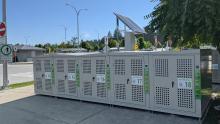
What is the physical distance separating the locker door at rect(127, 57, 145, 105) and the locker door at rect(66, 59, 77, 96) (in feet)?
7.16

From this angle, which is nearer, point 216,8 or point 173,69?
point 216,8

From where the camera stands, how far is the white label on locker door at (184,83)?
6816 millimetres

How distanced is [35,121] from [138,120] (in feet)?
8.14

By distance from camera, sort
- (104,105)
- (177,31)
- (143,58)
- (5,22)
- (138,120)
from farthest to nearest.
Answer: (5,22)
(104,105)
(143,58)
(138,120)
(177,31)

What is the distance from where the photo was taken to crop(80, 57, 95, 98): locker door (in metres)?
8.84

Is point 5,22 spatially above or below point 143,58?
above

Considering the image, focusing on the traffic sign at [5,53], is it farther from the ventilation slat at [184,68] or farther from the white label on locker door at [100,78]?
the ventilation slat at [184,68]

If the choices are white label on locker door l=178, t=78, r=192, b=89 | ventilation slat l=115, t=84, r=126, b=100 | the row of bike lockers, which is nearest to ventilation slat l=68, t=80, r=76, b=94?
the row of bike lockers

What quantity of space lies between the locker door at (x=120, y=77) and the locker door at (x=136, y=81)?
0.43 feet

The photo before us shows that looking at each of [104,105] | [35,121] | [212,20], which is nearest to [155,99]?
[104,105]

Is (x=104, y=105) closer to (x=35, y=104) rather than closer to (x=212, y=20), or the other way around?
(x=35, y=104)

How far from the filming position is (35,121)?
7.15 meters

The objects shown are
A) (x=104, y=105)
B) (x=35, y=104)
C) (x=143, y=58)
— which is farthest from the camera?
(x=35, y=104)

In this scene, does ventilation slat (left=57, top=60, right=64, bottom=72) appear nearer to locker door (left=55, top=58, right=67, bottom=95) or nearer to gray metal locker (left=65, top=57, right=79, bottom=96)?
locker door (left=55, top=58, right=67, bottom=95)
